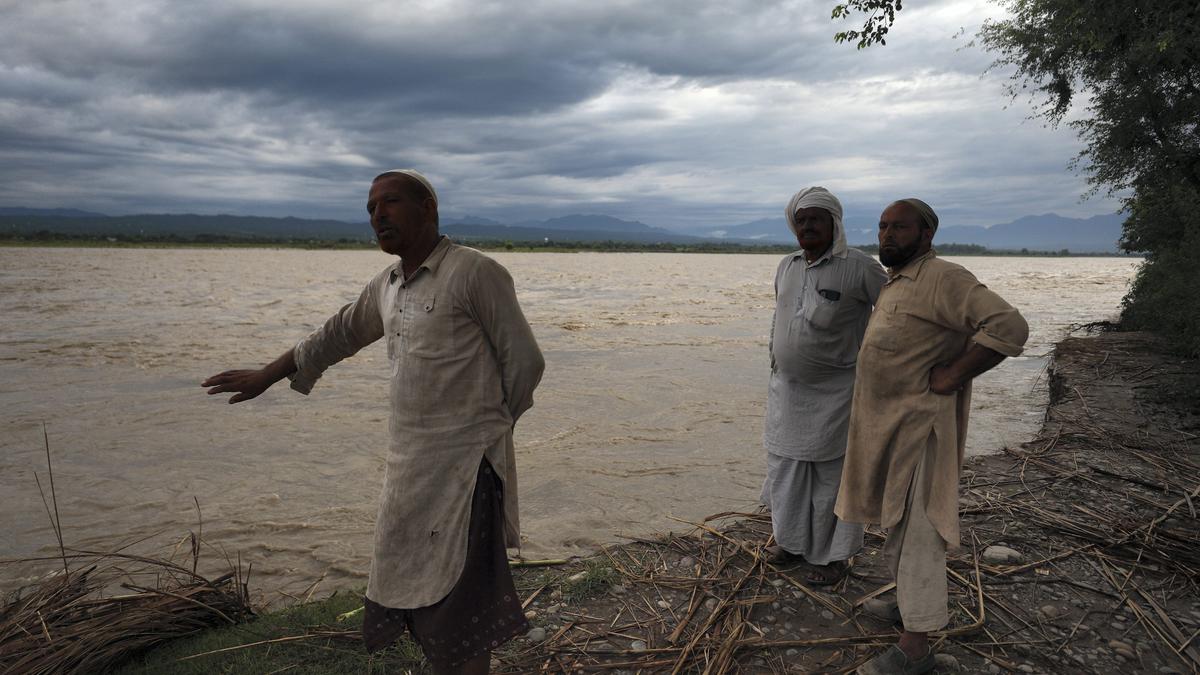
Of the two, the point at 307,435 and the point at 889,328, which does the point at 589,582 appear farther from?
the point at 307,435

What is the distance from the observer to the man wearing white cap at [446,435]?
227 centimetres

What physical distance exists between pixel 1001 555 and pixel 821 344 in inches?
64.7

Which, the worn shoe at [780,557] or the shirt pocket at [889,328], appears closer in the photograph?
the shirt pocket at [889,328]

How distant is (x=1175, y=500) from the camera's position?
4586 millimetres

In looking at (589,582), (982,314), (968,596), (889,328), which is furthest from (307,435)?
(982,314)

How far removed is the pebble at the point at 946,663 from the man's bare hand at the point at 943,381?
3.71 ft

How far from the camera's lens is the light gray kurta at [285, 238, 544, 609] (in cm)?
226

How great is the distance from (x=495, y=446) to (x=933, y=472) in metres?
1.67

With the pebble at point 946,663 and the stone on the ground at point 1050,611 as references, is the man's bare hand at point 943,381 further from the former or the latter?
the stone on the ground at point 1050,611

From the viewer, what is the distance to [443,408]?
7.54 ft

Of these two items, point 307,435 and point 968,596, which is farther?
point 307,435

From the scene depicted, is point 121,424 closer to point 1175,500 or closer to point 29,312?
point 1175,500

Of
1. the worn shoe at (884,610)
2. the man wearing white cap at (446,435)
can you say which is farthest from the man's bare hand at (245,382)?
the worn shoe at (884,610)

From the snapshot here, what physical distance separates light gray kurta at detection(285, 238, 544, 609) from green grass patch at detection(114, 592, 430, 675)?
87 centimetres
